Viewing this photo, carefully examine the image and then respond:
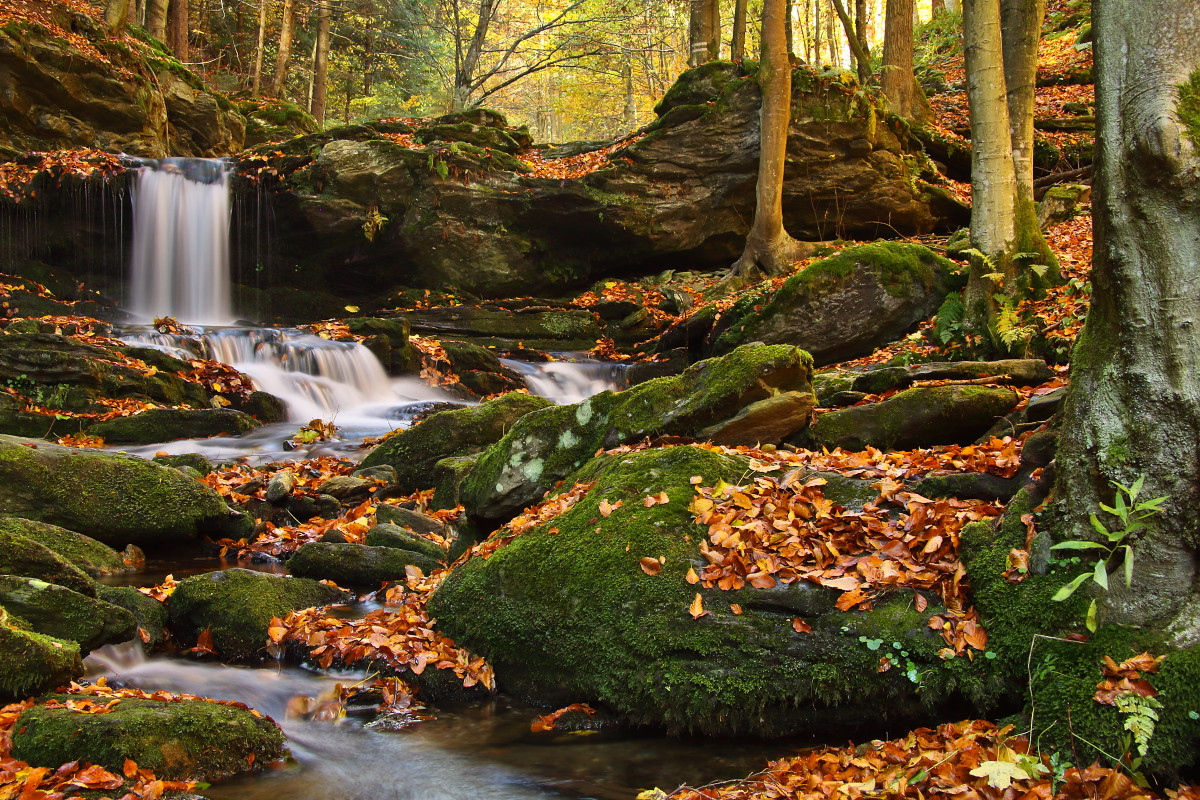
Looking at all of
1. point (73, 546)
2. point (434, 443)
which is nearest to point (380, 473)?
point (434, 443)

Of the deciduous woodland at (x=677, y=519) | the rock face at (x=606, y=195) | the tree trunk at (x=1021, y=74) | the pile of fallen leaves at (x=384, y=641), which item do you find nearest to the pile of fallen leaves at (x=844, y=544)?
the deciduous woodland at (x=677, y=519)

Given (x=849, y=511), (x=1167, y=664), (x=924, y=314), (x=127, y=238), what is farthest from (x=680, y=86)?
(x=1167, y=664)

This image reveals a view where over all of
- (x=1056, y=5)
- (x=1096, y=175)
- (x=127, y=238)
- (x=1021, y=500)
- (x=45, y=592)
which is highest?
(x=1056, y=5)


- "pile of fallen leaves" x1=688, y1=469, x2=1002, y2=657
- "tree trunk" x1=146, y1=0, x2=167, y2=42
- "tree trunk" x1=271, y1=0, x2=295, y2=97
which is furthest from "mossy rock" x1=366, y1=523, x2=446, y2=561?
"tree trunk" x1=271, y1=0, x2=295, y2=97

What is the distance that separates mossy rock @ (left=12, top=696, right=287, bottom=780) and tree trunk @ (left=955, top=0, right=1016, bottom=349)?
8461 mm

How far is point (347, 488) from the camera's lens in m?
8.77

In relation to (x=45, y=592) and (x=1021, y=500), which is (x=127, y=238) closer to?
(x=45, y=592)

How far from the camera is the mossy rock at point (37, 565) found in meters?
4.50

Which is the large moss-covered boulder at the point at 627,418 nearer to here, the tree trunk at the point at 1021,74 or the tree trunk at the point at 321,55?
the tree trunk at the point at 1021,74

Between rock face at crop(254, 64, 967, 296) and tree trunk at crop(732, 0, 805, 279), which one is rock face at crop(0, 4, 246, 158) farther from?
tree trunk at crop(732, 0, 805, 279)

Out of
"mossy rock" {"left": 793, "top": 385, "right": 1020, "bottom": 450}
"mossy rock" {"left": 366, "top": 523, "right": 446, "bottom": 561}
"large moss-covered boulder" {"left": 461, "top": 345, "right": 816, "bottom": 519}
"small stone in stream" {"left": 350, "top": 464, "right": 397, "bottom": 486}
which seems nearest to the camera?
"mossy rock" {"left": 793, "top": 385, "right": 1020, "bottom": 450}

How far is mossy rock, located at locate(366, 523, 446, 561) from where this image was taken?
6582 millimetres

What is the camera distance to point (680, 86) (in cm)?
1839

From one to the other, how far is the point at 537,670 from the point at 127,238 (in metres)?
17.2
